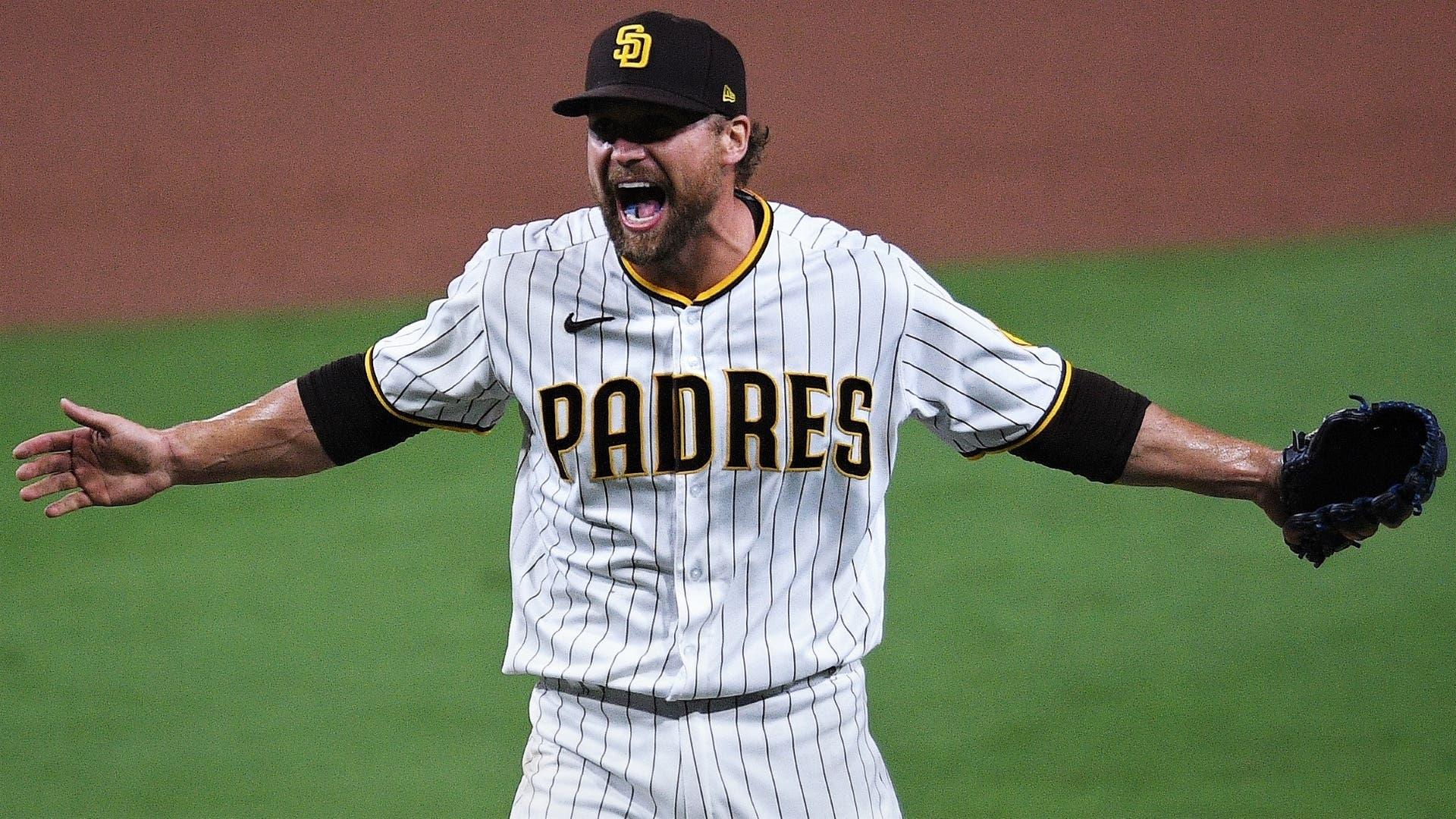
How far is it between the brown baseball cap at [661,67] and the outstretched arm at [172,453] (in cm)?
85

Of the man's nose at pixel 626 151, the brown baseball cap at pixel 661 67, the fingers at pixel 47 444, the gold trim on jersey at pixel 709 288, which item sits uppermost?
the brown baseball cap at pixel 661 67

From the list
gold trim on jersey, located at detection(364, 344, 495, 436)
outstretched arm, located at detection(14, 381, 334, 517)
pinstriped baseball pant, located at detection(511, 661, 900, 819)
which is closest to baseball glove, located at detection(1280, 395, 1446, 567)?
pinstriped baseball pant, located at detection(511, 661, 900, 819)

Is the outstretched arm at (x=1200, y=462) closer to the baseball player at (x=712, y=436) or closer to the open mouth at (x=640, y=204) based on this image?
the baseball player at (x=712, y=436)

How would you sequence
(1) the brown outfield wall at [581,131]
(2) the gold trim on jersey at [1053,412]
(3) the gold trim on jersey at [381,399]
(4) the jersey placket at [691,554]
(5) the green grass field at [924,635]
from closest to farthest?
1. (4) the jersey placket at [691,554]
2. (2) the gold trim on jersey at [1053,412]
3. (3) the gold trim on jersey at [381,399]
4. (5) the green grass field at [924,635]
5. (1) the brown outfield wall at [581,131]

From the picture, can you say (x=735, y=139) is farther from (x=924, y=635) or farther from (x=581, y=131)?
(x=581, y=131)

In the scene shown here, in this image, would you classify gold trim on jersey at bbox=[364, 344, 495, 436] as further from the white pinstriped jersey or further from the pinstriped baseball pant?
the pinstriped baseball pant

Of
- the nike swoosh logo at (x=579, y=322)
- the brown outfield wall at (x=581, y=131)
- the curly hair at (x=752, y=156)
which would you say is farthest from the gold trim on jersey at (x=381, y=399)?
the brown outfield wall at (x=581, y=131)

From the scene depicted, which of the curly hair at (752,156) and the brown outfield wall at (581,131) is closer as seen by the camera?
the curly hair at (752,156)

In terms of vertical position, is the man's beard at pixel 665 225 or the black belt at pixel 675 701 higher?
the man's beard at pixel 665 225

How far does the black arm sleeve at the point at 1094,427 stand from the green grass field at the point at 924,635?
1976mm

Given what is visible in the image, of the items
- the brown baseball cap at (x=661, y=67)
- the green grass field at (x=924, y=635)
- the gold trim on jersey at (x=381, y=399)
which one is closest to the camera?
the brown baseball cap at (x=661, y=67)

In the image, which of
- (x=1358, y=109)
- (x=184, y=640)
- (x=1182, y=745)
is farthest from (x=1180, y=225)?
(x=184, y=640)

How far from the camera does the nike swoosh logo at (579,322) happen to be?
3.16 meters

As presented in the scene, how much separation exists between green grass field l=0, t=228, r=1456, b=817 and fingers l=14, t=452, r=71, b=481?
6.67 feet
